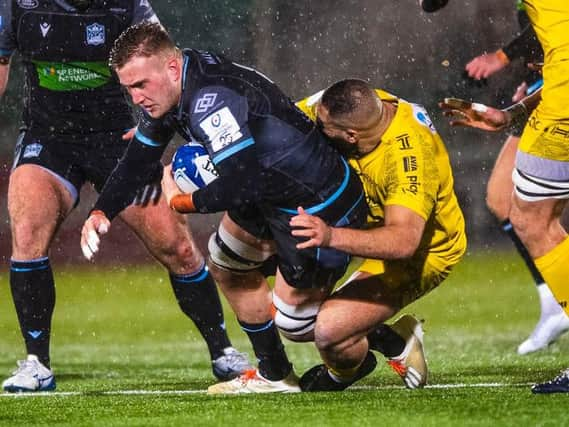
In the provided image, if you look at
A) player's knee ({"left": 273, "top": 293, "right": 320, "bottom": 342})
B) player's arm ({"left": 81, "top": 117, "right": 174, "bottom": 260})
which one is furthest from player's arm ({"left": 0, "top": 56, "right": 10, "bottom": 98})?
player's knee ({"left": 273, "top": 293, "right": 320, "bottom": 342})

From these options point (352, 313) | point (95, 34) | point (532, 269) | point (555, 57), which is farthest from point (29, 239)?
point (532, 269)

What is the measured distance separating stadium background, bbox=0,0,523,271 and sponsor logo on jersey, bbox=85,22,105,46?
6791 millimetres

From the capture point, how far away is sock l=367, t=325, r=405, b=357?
702cm

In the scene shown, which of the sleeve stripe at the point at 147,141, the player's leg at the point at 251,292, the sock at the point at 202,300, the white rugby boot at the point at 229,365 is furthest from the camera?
the sock at the point at 202,300

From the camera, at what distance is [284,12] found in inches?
592

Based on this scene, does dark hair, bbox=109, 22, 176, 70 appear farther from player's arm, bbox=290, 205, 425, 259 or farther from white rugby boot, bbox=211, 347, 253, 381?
white rugby boot, bbox=211, 347, 253, 381

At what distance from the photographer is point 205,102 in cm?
619

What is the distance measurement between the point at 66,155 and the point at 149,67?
59.6 inches

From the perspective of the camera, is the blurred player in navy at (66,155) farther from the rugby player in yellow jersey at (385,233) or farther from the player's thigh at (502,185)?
the player's thigh at (502,185)

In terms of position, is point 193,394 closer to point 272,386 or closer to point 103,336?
point 272,386

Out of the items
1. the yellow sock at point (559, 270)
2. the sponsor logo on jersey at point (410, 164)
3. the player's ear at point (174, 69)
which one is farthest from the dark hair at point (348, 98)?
the yellow sock at point (559, 270)

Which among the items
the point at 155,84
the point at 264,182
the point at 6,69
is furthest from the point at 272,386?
the point at 6,69

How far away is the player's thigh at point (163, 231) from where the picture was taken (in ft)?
25.2

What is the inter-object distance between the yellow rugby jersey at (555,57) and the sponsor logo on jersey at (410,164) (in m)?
0.63
